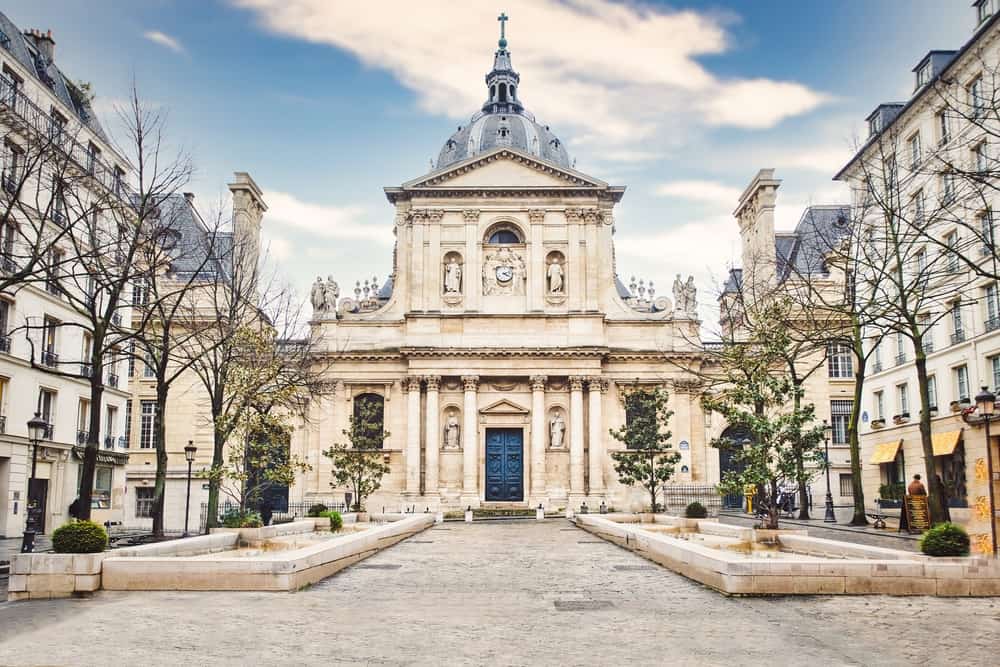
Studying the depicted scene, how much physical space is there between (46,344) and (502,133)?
3569 centimetres

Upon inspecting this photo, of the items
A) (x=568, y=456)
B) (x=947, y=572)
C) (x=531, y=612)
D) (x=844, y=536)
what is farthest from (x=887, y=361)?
(x=531, y=612)

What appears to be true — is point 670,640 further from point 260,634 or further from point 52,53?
point 52,53

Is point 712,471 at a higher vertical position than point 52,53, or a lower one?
lower

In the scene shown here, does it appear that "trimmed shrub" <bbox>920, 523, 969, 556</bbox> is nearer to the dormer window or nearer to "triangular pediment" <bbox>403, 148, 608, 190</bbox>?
the dormer window

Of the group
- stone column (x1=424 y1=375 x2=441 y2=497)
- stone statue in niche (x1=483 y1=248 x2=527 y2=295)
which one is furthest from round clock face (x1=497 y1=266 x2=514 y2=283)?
stone column (x1=424 y1=375 x2=441 y2=497)

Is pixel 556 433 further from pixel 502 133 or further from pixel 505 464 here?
pixel 502 133

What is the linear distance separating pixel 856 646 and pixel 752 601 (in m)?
3.31

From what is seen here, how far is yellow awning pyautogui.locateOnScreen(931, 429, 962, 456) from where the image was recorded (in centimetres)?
3644

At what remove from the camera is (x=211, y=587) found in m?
14.9

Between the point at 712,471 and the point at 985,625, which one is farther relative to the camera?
the point at 712,471

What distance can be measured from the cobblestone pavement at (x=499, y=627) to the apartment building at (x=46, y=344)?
57.1 ft

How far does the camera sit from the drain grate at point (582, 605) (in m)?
13.8

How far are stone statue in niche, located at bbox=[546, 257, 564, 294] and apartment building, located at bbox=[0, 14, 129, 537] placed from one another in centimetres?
2277

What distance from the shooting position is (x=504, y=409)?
171 feet
